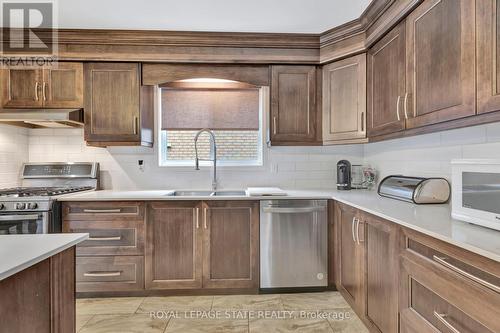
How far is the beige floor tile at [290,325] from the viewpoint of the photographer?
2.15 metres

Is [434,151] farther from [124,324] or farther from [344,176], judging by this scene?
[124,324]

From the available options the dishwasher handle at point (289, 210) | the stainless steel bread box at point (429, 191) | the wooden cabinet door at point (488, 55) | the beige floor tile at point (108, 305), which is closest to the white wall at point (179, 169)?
the dishwasher handle at point (289, 210)

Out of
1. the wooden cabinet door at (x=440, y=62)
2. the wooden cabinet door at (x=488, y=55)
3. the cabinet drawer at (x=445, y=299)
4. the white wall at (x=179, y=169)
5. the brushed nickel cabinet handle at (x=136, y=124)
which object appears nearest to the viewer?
the cabinet drawer at (x=445, y=299)

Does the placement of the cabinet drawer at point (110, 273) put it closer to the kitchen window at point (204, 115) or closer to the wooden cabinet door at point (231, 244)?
the wooden cabinet door at point (231, 244)

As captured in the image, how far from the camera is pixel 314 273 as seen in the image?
2658 mm

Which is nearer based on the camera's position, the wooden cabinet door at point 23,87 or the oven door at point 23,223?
the oven door at point 23,223

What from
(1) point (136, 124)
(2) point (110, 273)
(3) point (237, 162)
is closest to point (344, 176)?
(3) point (237, 162)

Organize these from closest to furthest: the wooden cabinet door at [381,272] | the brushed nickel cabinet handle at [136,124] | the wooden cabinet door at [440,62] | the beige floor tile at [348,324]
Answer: the wooden cabinet door at [440,62]
the wooden cabinet door at [381,272]
the beige floor tile at [348,324]
the brushed nickel cabinet handle at [136,124]

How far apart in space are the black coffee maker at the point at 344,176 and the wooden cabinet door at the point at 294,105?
1.59ft

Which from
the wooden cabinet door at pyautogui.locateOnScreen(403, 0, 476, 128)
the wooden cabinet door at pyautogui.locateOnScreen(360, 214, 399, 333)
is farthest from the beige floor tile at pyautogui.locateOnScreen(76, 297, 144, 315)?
the wooden cabinet door at pyautogui.locateOnScreen(403, 0, 476, 128)

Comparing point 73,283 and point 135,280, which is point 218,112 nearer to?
point 135,280

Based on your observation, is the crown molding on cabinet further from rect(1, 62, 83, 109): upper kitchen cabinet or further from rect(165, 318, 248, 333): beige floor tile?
rect(165, 318, 248, 333): beige floor tile

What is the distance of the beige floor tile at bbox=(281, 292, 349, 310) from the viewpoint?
8.07 ft

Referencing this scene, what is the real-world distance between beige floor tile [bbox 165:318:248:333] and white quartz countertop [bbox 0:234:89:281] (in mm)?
1271
